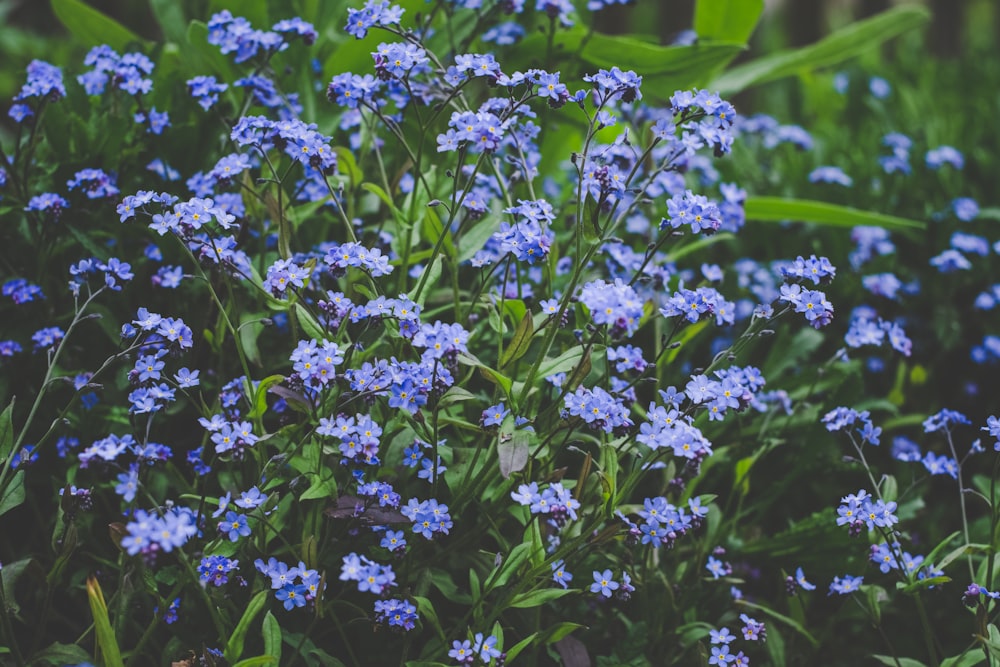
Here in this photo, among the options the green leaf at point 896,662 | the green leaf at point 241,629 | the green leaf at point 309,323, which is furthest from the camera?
the green leaf at point 896,662

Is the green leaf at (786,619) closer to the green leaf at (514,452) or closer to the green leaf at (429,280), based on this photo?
the green leaf at (514,452)

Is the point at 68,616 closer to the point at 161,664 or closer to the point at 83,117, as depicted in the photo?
the point at 161,664

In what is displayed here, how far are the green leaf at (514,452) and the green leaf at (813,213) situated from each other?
1585 mm

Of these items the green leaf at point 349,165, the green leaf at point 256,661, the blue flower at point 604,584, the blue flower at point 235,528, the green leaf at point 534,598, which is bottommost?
the green leaf at point 256,661

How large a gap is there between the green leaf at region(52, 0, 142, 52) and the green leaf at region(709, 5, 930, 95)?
91.0 inches

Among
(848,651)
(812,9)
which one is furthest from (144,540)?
(812,9)

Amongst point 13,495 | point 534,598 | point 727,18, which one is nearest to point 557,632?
point 534,598

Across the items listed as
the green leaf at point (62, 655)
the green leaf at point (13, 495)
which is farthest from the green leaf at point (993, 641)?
the green leaf at point (13, 495)

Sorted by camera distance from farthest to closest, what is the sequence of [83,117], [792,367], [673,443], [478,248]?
[792,367] < [83,117] < [478,248] < [673,443]

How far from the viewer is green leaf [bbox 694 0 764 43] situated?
351cm

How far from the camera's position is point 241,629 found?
1.79 meters

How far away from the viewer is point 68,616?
2.39m

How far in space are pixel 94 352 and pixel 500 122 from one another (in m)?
1.44

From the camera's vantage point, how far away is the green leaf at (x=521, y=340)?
1908mm
